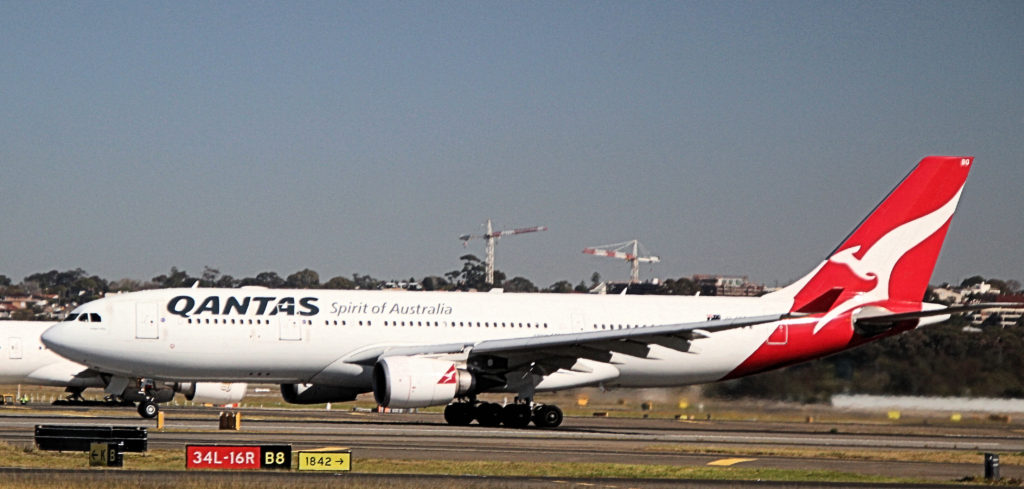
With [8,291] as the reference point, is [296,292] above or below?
below

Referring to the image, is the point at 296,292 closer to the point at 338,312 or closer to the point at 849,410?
the point at 338,312

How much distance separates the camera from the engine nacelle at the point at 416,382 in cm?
3697

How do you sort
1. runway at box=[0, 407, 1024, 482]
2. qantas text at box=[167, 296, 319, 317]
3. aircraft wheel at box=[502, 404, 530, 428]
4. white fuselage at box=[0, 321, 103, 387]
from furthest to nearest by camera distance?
white fuselage at box=[0, 321, 103, 387] → aircraft wheel at box=[502, 404, 530, 428] → qantas text at box=[167, 296, 319, 317] → runway at box=[0, 407, 1024, 482]

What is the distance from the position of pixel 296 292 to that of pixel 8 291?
14951 centimetres

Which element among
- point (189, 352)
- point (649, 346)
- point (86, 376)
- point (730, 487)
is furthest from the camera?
point (86, 376)

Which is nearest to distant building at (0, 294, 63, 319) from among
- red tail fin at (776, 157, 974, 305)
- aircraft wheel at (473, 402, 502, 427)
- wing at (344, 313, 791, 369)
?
aircraft wheel at (473, 402, 502, 427)

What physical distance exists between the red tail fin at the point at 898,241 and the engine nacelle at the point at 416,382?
1348 cm

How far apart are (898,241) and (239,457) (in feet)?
87.7

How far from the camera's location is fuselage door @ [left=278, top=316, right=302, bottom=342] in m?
38.9

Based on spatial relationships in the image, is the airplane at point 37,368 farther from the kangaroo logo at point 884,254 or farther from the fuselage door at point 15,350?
the kangaroo logo at point 884,254

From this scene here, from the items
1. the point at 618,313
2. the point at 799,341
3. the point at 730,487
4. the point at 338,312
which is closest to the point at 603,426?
the point at 618,313

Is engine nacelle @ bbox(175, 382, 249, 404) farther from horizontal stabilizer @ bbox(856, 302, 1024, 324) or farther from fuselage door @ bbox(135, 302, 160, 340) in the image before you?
horizontal stabilizer @ bbox(856, 302, 1024, 324)

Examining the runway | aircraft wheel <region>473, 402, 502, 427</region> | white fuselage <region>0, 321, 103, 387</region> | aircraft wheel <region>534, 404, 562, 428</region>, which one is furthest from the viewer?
white fuselage <region>0, 321, 103, 387</region>

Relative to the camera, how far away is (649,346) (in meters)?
A: 41.6
